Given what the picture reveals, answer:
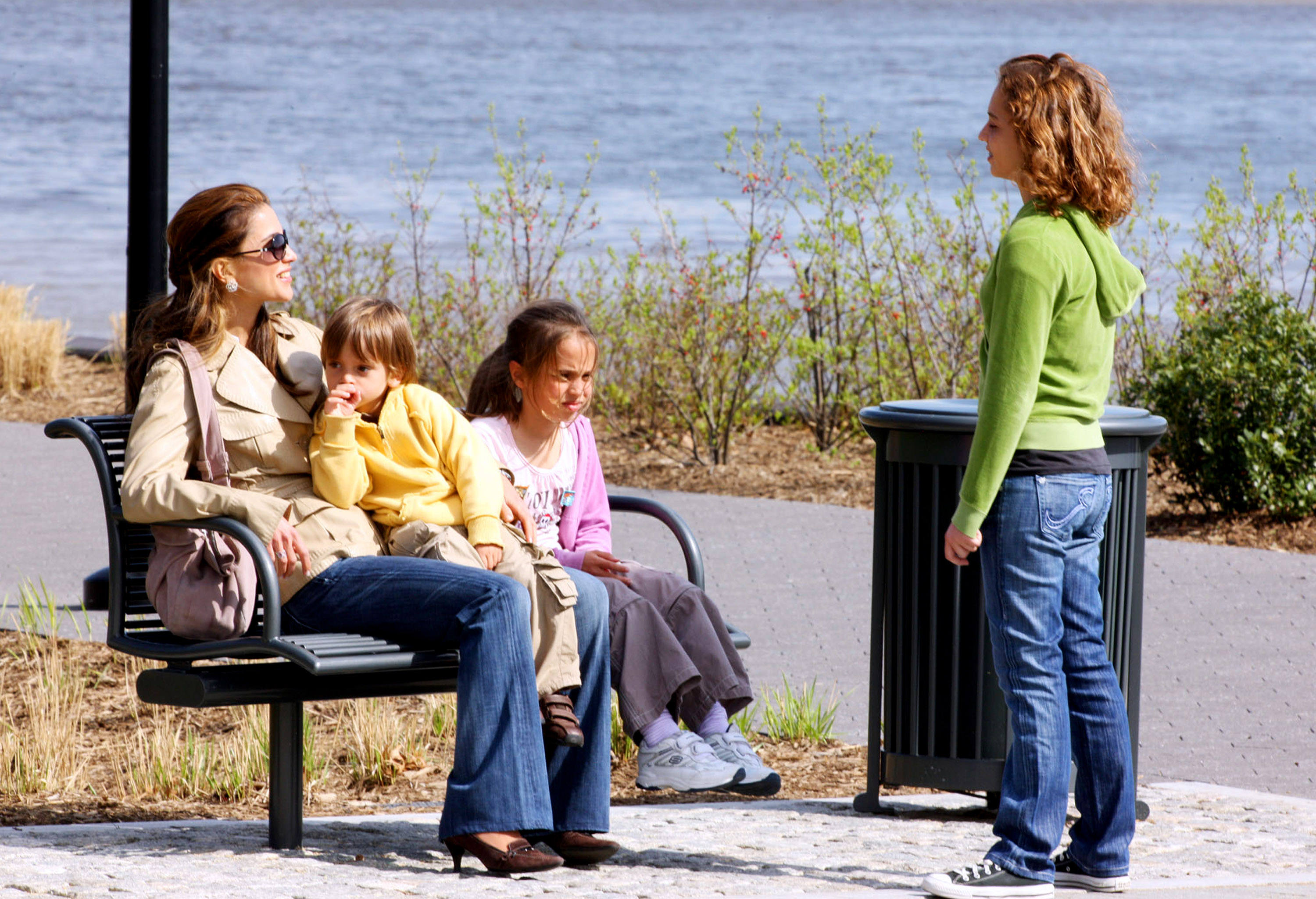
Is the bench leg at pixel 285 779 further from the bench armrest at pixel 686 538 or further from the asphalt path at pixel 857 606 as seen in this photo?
the asphalt path at pixel 857 606

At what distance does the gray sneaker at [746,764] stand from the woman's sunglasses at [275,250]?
1.47m

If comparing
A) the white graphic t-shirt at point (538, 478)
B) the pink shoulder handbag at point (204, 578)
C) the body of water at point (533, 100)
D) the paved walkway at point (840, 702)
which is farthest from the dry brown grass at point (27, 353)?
the pink shoulder handbag at point (204, 578)

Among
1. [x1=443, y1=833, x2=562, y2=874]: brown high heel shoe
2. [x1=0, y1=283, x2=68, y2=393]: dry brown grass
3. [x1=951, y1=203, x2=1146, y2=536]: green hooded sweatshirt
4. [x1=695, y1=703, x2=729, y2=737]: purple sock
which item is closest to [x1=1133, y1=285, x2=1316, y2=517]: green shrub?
[x1=695, y1=703, x2=729, y2=737]: purple sock

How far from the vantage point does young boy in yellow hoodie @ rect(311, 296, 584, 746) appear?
12.9ft

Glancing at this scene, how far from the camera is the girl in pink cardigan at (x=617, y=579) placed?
13.5 feet

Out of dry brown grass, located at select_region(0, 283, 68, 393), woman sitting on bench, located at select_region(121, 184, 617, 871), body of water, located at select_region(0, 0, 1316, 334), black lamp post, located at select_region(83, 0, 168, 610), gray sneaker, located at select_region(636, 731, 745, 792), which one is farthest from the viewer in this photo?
body of water, located at select_region(0, 0, 1316, 334)

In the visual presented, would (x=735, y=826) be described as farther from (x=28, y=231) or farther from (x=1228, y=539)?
(x=28, y=231)

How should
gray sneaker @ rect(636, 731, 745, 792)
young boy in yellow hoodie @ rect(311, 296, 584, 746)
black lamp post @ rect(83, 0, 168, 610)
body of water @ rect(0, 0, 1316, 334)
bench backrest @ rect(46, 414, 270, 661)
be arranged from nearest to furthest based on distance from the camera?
1. bench backrest @ rect(46, 414, 270, 661)
2. young boy in yellow hoodie @ rect(311, 296, 584, 746)
3. gray sneaker @ rect(636, 731, 745, 792)
4. black lamp post @ rect(83, 0, 168, 610)
5. body of water @ rect(0, 0, 1316, 334)

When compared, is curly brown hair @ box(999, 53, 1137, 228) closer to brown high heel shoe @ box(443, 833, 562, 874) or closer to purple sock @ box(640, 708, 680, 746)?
purple sock @ box(640, 708, 680, 746)

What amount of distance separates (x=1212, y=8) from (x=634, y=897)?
192 m

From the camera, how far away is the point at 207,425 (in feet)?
12.6

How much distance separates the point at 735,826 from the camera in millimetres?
4297

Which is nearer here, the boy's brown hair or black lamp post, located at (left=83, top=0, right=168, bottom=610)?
the boy's brown hair

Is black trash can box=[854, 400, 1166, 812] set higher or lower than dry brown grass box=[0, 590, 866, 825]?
higher
